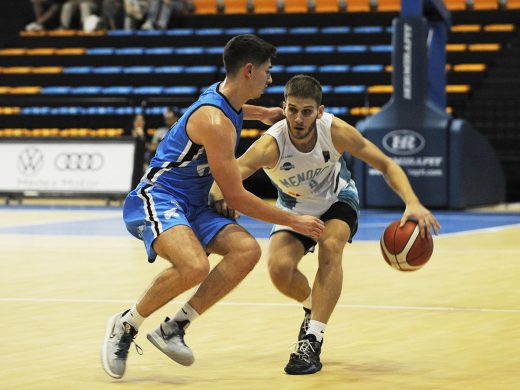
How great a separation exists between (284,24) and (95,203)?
718 cm

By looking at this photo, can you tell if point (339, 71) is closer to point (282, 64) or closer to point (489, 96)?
point (282, 64)

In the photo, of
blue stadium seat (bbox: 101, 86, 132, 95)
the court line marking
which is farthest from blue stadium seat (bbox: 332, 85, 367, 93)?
the court line marking

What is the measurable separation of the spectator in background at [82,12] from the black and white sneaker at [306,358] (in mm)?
21785

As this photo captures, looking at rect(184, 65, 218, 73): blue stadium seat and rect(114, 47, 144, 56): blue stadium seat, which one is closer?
rect(184, 65, 218, 73): blue stadium seat

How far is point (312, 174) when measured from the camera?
6.16 metres

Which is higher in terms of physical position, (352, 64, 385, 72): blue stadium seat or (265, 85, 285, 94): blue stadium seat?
(352, 64, 385, 72): blue stadium seat

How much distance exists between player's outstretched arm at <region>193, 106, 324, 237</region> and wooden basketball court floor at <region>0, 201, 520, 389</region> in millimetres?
716

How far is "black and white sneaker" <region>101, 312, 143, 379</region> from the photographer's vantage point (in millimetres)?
5270

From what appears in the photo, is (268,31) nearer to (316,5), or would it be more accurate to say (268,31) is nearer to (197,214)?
(316,5)

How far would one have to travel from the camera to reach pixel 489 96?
2123 centimetres

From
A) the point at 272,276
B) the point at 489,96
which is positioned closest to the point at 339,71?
the point at 489,96

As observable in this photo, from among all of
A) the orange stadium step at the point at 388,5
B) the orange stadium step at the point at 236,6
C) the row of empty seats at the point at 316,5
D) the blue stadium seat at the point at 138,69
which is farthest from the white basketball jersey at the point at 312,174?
the orange stadium step at the point at 236,6

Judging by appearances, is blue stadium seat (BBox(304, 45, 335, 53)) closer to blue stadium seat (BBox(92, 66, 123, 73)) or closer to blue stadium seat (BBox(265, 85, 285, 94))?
blue stadium seat (BBox(265, 85, 285, 94))

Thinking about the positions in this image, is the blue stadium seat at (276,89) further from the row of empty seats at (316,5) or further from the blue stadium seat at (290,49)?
the row of empty seats at (316,5)
